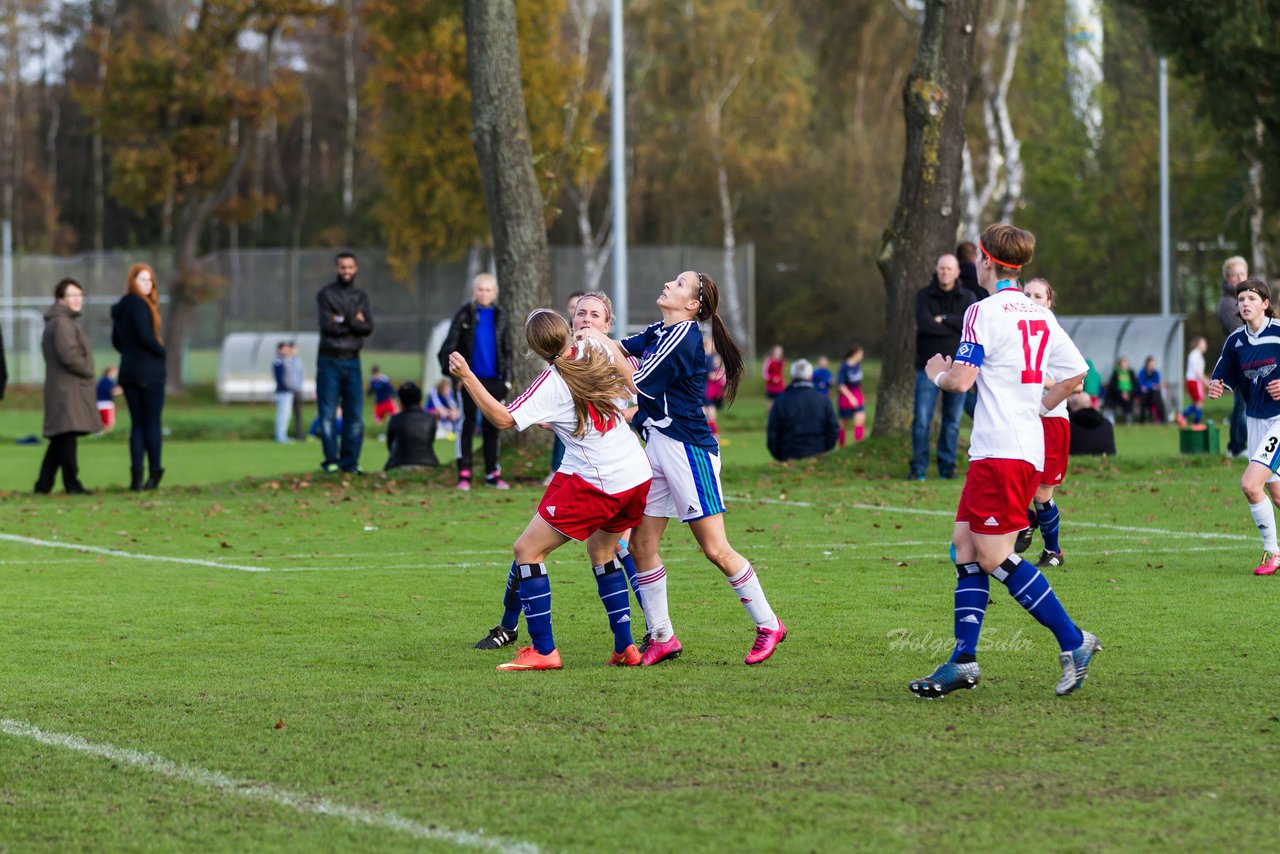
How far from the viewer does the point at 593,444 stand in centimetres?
714

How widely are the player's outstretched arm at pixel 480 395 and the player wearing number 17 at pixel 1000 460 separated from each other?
1.81m

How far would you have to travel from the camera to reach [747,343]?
49.0 m

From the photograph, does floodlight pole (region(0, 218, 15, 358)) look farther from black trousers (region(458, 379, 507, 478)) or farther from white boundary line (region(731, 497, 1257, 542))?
white boundary line (region(731, 497, 1257, 542))

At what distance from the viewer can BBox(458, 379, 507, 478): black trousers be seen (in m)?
15.9

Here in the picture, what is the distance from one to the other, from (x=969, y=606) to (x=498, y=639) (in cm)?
239

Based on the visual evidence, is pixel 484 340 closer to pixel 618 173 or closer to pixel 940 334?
pixel 940 334

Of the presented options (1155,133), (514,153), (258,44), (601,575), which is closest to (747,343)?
(1155,133)

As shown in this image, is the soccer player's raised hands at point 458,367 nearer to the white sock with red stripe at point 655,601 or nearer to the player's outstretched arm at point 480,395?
the player's outstretched arm at point 480,395

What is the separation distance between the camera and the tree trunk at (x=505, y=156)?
734 inches

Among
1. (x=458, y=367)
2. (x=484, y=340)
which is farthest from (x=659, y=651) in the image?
(x=484, y=340)

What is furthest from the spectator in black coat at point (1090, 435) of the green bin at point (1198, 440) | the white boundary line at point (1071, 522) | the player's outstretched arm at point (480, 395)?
the player's outstretched arm at point (480, 395)

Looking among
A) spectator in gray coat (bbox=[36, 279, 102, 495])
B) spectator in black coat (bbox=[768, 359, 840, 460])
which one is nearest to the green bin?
spectator in black coat (bbox=[768, 359, 840, 460])

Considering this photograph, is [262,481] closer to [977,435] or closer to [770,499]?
[770,499]

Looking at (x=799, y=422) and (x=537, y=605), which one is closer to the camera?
(x=537, y=605)
